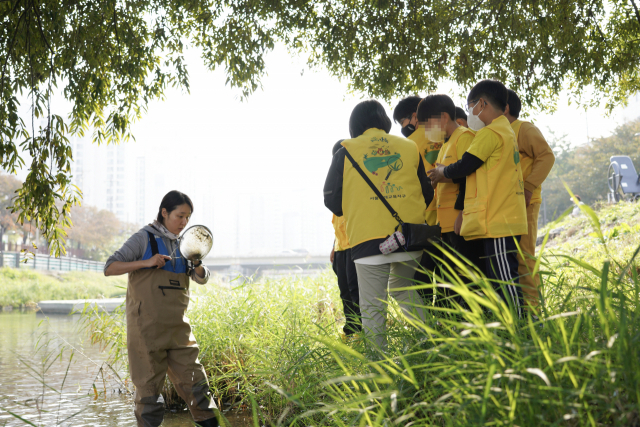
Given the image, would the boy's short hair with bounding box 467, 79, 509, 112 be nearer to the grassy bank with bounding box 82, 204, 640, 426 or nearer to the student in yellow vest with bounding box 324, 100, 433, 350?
the student in yellow vest with bounding box 324, 100, 433, 350

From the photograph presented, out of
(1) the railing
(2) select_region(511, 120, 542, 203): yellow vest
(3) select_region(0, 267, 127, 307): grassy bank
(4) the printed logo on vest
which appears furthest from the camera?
(1) the railing

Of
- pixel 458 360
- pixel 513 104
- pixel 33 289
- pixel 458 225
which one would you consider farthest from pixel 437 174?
pixel 33 289

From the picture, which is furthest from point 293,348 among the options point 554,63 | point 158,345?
point 554,63

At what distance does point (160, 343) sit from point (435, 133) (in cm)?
215

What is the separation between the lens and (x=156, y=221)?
3.17 metres

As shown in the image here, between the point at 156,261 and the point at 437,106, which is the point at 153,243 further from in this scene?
the point at 437,106

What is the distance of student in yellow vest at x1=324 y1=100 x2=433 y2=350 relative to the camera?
9.64ft

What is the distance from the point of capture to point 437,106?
3246mm

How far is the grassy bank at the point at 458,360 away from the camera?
1277 mm

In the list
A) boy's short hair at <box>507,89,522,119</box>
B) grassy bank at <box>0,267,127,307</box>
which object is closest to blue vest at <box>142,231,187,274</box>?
boy's short hair at <box>507,89,522,119</box>

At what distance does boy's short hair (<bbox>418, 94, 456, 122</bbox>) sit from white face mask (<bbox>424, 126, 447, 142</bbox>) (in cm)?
8

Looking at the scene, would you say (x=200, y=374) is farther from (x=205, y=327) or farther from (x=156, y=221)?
(x=205, y=327)

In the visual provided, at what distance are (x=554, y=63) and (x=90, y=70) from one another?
554cm

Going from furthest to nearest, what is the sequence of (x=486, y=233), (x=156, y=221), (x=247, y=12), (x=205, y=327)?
(x=247, y=12)
(x=205, y=327)
(x=156, y=221)
(x=486, y=233)
